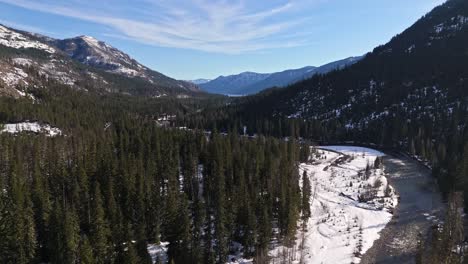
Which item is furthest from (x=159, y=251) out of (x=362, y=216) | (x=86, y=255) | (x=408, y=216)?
(x=408, y=216)

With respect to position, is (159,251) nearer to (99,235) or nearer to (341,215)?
(99,235)

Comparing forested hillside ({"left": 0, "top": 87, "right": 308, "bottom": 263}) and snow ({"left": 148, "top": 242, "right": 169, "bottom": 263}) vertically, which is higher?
forested hillside ({"left": 0, "top": 87, "right": 308, "bottom": 263})

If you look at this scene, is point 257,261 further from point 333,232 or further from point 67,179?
point 67,179

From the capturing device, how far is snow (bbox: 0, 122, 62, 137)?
17038 cm

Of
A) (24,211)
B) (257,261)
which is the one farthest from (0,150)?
(257,261)

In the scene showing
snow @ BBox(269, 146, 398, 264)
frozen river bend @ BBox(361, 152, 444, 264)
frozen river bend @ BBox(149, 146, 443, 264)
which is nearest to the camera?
frozen river bend @ BBox(149, 146, 443, 264)

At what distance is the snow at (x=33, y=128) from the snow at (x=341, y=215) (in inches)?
4482

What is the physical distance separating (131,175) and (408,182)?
281 feet

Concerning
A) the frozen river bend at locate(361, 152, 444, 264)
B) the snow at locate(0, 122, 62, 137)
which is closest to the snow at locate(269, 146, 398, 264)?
the frozen river bend at locate(361, 152, 444, 264)

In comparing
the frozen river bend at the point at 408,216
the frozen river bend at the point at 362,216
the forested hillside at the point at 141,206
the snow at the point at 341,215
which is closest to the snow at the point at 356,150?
the frozen river bend at the point at 362,216

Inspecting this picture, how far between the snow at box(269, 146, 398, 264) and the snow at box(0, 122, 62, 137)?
4482 inches

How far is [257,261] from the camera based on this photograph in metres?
61.7

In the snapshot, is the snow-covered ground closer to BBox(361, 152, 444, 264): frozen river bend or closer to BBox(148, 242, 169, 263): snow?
BBox(148, 242, 169, 263): snow

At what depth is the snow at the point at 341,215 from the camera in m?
69.8
